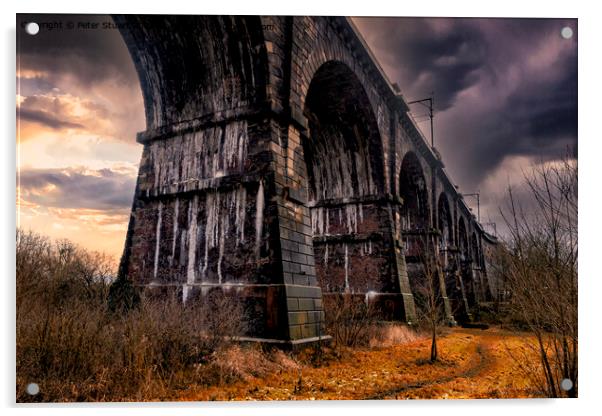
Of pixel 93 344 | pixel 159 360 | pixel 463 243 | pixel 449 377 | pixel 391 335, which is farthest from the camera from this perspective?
pixel 463 243

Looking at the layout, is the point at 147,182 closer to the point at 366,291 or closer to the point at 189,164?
the point at 189,164

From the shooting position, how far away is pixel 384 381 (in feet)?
21.3

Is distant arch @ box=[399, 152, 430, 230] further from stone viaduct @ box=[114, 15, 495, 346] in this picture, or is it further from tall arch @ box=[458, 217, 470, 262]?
stone viaduct @ box=[114, 15, 495, 346]

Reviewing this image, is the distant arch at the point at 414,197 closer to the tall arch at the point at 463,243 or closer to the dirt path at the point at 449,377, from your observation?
the tall arch at the point at 463,243

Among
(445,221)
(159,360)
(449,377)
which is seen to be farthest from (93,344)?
(445,221)

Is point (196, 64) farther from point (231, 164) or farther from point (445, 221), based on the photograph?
point (445, 221)

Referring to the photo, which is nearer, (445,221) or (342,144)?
(342,144)

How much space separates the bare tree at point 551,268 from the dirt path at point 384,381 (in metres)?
0.57

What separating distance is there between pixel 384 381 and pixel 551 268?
8.51 feet

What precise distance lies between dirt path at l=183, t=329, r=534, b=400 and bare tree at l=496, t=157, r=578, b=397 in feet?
1.86

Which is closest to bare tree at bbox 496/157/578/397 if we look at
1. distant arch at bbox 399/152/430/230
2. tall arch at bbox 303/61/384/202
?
tall arch at bbox 303/61/384/202

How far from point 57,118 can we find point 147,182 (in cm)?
281

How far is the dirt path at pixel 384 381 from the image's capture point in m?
5.64

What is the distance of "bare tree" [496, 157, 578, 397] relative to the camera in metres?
5.09
